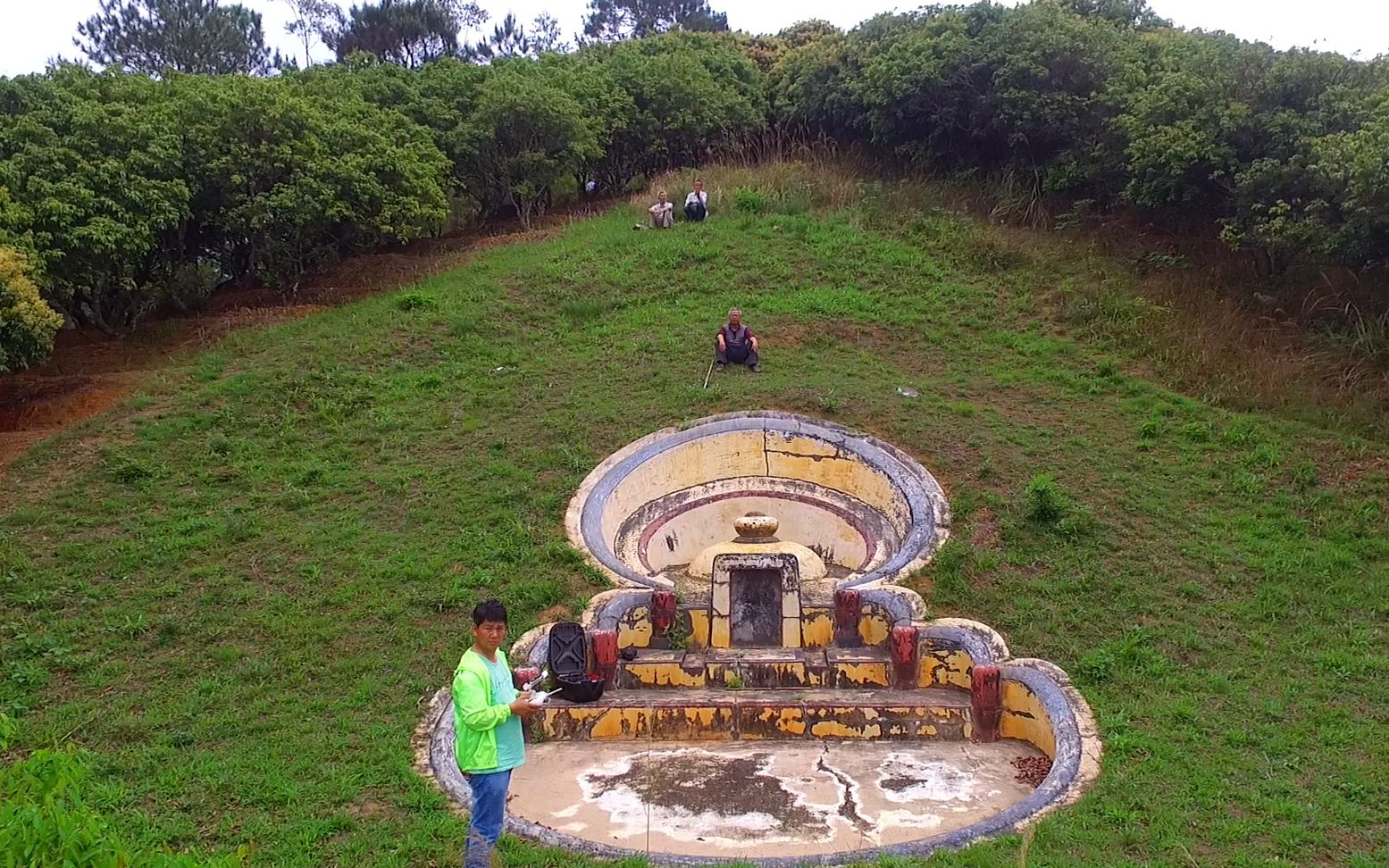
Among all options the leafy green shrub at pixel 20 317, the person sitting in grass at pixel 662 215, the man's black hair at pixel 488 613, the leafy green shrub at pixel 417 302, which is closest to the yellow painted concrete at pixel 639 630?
the man's black hair at pixel 488 613

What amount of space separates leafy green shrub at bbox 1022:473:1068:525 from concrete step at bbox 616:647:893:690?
2219 mm

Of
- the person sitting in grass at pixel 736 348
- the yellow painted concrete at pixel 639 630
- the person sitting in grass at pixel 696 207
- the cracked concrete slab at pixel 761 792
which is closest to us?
the cracked concrete slab at pixel 761 792

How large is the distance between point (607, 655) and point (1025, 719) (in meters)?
2.90

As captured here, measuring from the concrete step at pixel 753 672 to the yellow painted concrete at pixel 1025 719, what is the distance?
911 millimetres

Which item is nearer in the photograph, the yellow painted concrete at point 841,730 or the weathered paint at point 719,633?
the yellow painted concrete at point 841,730

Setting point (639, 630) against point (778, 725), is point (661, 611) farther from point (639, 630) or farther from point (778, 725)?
point (778, 725)

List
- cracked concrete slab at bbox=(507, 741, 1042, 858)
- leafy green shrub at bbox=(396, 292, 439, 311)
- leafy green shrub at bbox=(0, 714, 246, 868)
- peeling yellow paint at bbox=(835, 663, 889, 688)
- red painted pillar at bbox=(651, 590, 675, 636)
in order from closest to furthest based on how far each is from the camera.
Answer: leafy green shrub at bbox=(0, 714, 246, 868), cracked concrete slab at bbox=(507, 741, 1042, 858), peeling yellow paint at bbox=(835, 663, 889, 688), red painted pillar at bbox=(651, 590, 675, 636), leafy green shrub at bbox=(396, 292, 439, 311)

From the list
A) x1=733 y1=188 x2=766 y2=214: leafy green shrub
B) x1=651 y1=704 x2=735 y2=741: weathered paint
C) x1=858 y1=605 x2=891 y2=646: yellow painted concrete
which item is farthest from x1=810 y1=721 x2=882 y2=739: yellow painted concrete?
x1=733 y1=188 x2=766 y2=214: leafy green shrub

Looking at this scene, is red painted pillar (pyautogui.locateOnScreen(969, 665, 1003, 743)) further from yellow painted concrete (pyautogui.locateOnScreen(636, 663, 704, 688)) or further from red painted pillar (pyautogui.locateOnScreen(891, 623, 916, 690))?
yellow painted concrete (pyautogui.locateOnScreen(636, 663, 704, 688))

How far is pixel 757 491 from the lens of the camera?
1067cm

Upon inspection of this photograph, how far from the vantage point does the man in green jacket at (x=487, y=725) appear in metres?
4.23

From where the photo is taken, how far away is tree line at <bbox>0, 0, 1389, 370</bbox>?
444 inches

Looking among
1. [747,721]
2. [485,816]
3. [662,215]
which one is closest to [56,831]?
[485,816]

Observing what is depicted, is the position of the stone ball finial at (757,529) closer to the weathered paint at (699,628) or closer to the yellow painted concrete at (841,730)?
the weathered paint at (699,628)
